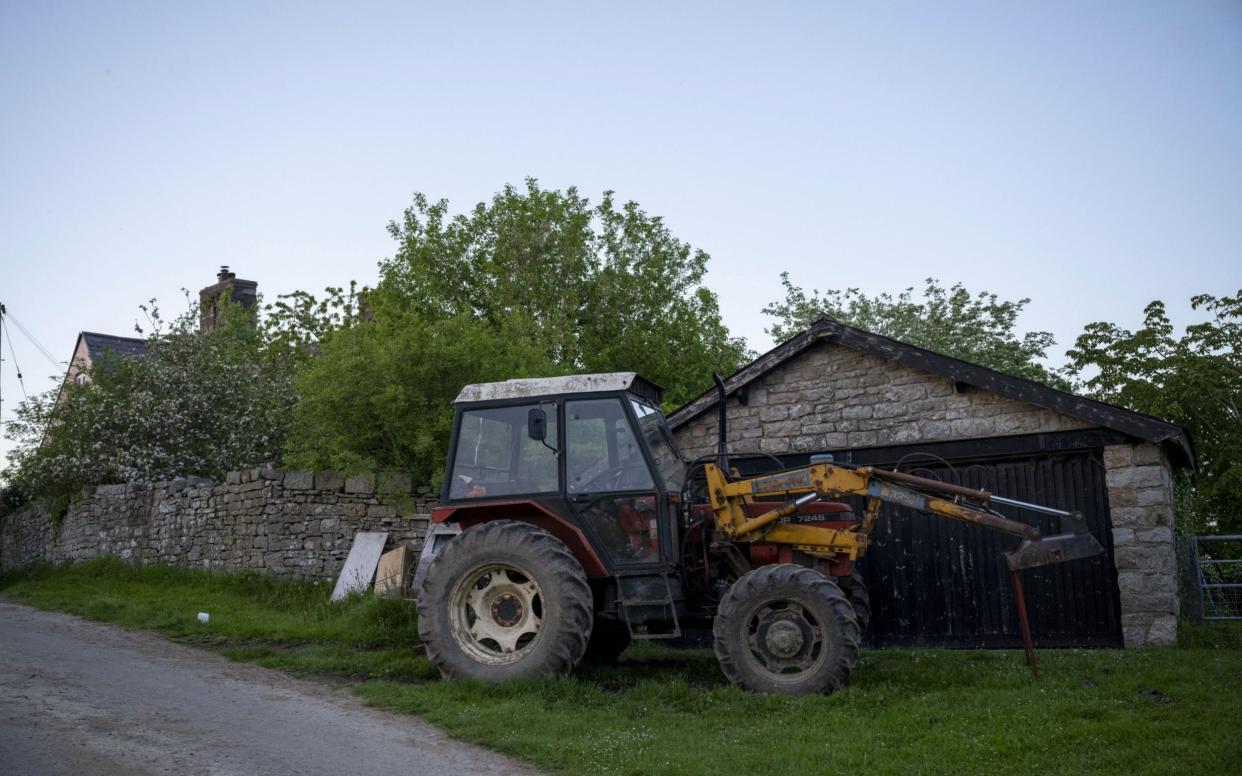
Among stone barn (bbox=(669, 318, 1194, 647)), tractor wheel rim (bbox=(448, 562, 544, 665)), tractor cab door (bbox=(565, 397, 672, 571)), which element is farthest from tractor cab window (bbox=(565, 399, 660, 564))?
stone barn (bbox=(669, 318, 1194, 647))

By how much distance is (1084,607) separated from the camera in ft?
34.4

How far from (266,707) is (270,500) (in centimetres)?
793

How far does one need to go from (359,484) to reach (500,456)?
21.4 ft

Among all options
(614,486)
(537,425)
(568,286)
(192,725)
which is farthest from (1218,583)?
(568,286)

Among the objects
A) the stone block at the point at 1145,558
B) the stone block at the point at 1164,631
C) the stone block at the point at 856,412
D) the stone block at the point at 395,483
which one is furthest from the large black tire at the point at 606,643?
the stone block at the point at 395,483

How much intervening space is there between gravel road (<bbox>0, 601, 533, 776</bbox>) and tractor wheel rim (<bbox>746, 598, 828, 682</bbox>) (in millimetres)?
2313

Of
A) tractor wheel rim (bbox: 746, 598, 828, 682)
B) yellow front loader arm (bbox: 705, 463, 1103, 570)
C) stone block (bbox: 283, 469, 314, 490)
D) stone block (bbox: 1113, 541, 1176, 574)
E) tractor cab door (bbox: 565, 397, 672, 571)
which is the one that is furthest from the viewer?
stone block (bbox: 283, 469, 314, 490)

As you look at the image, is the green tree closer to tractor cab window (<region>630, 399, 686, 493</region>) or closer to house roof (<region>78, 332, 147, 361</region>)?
house roof (<region>78, 332, 147, 361</region>)

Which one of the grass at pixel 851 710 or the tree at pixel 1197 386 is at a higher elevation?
the tree at pixel 1197 386

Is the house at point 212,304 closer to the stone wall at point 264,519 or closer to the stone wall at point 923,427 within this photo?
the stone wall at point 264,519

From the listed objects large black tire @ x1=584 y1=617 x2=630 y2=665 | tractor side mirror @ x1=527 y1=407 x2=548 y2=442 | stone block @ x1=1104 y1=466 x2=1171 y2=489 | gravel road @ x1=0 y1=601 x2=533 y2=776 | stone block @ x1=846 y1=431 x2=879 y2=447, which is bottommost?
gravel road @ x1=0 y1=601 x2=533 y2=776

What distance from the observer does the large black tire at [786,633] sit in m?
7.36

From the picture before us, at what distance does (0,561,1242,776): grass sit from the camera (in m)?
5.68

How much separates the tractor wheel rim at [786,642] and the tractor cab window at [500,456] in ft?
6.70
